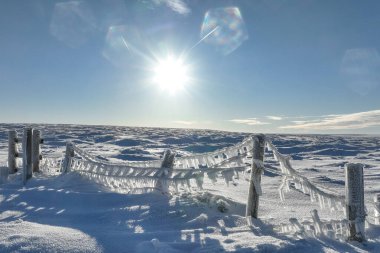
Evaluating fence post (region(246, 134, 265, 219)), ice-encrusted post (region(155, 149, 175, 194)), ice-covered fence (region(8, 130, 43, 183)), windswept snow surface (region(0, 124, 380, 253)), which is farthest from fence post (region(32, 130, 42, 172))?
fence post (region(246, 134, 265, 219))

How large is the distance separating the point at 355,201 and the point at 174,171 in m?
3.04

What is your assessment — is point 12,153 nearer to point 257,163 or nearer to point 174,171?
point 174,171

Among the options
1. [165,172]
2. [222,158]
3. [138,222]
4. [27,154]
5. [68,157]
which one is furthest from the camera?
[68,157]

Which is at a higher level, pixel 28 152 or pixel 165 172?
pixel 28 152

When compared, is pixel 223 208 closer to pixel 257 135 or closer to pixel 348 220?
pixel 257 135

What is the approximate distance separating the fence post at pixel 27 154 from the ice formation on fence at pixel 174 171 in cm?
116

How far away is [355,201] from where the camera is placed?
449cm

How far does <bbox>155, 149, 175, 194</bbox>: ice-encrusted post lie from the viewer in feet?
20.7

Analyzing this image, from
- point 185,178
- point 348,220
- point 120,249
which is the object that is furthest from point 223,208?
point 120,249

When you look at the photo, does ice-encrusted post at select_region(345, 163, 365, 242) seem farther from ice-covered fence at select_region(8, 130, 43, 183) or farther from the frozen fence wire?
ice-covered fence at select_region(8, 130, 43, 183)

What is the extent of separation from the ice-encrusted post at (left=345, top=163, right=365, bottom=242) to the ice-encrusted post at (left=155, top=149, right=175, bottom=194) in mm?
3060

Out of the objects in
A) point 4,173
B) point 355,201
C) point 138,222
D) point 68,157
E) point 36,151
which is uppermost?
point 36,151

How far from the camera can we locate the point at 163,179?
628cm

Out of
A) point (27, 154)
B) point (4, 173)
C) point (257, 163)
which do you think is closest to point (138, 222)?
point (257, 163)
